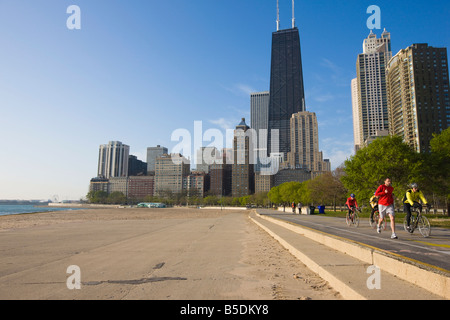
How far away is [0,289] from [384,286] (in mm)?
6934

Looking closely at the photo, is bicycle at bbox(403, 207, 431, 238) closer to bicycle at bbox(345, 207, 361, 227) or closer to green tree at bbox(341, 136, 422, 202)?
bicycle at bbox(345, 207, 361, 227)

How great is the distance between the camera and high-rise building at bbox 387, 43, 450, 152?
138 m

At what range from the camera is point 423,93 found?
14138 centimetres

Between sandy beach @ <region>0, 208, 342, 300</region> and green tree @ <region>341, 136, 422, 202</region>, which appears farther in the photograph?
green tree @ <region>341, 136, 422, 202</region>


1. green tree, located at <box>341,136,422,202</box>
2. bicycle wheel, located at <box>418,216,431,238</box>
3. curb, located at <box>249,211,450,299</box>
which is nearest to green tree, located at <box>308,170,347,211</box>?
green tree, located at <box>341,136,422,202</box>

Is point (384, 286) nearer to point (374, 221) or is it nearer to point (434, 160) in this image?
point (374, 221)

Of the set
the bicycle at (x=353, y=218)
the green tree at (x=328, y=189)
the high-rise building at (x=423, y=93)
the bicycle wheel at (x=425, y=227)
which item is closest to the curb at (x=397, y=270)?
the bicycle wheel at (x=425, y=227)

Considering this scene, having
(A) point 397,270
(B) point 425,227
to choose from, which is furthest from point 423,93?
(A) point 397,270

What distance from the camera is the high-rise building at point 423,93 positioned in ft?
452

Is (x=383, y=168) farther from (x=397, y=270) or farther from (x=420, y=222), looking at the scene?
(x=397, y=270)

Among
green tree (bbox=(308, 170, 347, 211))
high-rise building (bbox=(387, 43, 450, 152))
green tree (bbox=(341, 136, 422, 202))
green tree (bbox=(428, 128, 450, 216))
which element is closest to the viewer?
green tree (bbox=(341, 136, 422, 202))

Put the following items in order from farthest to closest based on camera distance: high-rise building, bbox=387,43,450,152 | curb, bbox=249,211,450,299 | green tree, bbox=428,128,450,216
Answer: high-rise building, bbox=387,43,450,152, green tree, bbox=428,128,450,216, curb, bbox=249,211,450,299

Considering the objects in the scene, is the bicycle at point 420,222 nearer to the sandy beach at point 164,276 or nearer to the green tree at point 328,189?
the sandy beach at point 164,276

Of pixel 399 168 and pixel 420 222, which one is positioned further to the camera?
pixel 399 168
